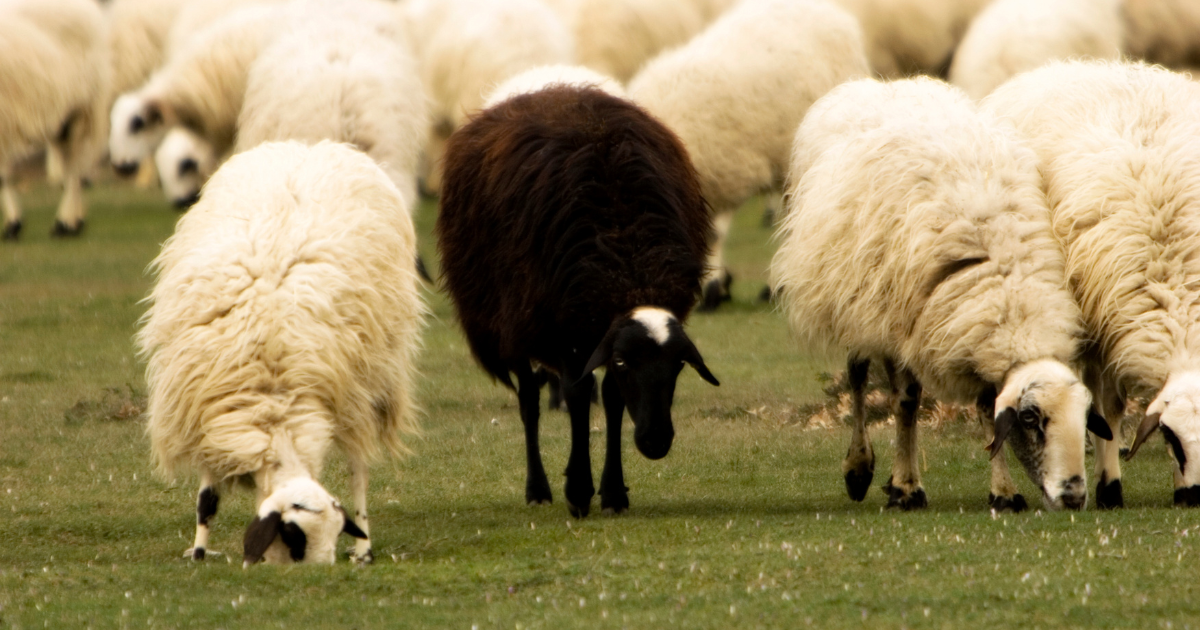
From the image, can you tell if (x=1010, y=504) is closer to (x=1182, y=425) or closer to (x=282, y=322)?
(x=1182, y=425)

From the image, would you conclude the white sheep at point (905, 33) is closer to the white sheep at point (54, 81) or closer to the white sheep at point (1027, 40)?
the white sheep at point (1027, 40)

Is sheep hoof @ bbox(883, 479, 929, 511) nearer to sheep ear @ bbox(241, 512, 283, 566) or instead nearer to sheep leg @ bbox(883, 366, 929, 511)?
sheep leg @ bbox(883, 366, 929, 511)

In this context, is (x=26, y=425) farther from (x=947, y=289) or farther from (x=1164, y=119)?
(x=1164, y=119)

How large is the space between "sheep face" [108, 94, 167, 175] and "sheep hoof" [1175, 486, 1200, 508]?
11.7 meters

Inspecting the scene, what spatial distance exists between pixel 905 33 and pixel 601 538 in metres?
15.4

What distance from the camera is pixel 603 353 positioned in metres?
7.27

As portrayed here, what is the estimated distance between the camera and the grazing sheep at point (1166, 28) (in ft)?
62.7

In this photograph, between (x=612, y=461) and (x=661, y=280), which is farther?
(x=612, y=461)

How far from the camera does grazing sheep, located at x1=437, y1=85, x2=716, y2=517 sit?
7258 mm

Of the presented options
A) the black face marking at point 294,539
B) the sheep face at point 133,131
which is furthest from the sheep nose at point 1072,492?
the sheep face at point 133,131

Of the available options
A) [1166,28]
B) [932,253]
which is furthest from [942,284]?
[1166,28]

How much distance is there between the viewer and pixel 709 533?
7062 millimetres

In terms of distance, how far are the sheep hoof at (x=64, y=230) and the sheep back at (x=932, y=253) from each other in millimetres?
12891

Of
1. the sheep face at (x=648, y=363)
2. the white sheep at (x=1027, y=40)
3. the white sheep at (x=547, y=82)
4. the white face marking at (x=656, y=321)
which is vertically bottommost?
the sheep face at (x=648, y=363)
